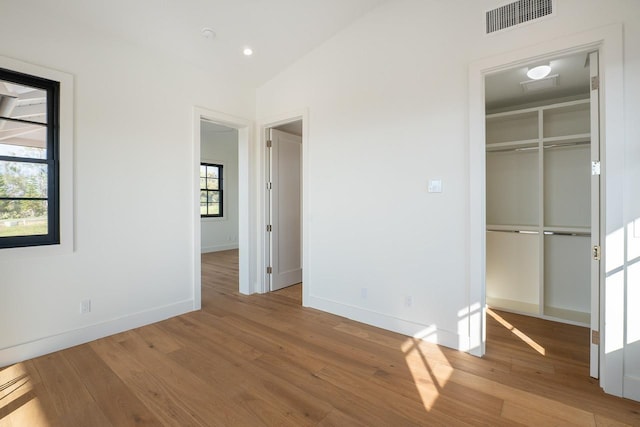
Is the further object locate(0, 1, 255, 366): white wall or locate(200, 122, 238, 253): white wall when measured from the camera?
locate(200, 122, 238, 253): white wall

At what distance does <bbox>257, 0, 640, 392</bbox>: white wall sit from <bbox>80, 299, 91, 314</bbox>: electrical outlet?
88.4 inches

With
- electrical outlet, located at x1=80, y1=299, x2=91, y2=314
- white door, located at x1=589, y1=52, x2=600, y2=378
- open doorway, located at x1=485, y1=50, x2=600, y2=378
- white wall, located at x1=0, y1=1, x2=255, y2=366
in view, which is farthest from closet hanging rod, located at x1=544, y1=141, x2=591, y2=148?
electrical outlet, located at x1=80, y1=299, x2=91, y2=314

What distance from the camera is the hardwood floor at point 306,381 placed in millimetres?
1782

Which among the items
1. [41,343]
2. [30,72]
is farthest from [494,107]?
[41,343]

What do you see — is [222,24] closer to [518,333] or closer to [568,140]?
[568,140]

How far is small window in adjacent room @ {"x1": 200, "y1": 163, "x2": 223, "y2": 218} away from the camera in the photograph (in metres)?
7.87

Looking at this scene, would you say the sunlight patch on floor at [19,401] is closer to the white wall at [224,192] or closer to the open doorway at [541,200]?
the open doorway at [541,200]

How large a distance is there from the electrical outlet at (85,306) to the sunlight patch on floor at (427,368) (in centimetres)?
291

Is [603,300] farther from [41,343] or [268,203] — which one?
[41,343]

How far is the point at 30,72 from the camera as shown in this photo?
2.45 meters

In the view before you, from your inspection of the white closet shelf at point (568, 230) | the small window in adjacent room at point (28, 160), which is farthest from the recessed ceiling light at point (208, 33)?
the white closet shelf at point (568, 230)

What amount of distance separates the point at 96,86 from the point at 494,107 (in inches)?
181

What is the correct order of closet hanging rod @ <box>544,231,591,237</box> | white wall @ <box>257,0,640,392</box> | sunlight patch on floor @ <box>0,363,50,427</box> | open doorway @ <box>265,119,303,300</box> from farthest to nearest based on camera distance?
open doorway @ <box>265,119,303,300</box>
closet hanging rod @ <box>544,231,591,237</box>
white wall @ <box>257,0,640,392</box>
sunlight patch on floor @ <box>0,363,50,427</box>

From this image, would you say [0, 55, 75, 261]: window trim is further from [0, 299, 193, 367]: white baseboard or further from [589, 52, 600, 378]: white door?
[589, 52, 600, 378]: white door
